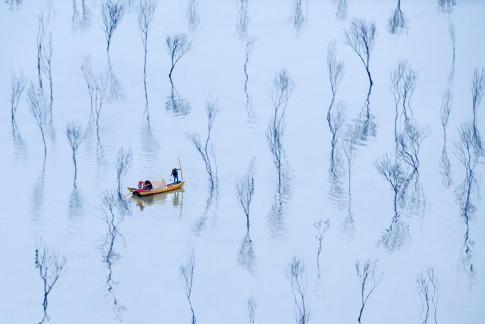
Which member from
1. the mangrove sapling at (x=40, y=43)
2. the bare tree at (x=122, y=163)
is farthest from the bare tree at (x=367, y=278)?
the mangrove sapling at (x=40, y=43)

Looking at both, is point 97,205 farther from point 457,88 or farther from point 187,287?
point 457,88

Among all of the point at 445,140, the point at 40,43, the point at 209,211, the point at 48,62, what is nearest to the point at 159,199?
the point at 209,211

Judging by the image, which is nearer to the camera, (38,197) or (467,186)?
(38,197)

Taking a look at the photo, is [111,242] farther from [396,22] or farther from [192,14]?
[396,22]

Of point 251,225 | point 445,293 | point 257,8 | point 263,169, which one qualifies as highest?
point 257,8

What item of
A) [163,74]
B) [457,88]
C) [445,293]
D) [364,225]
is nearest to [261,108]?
[163,74]

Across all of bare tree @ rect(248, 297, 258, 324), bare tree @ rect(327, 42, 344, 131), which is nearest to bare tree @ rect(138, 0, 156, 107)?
bare tree @ rect(327, 42, 344, 131)

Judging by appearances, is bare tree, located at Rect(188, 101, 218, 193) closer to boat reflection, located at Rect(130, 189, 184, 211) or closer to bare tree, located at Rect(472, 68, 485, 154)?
boat reflection, located at Rect(130, 189, 184, 211)
